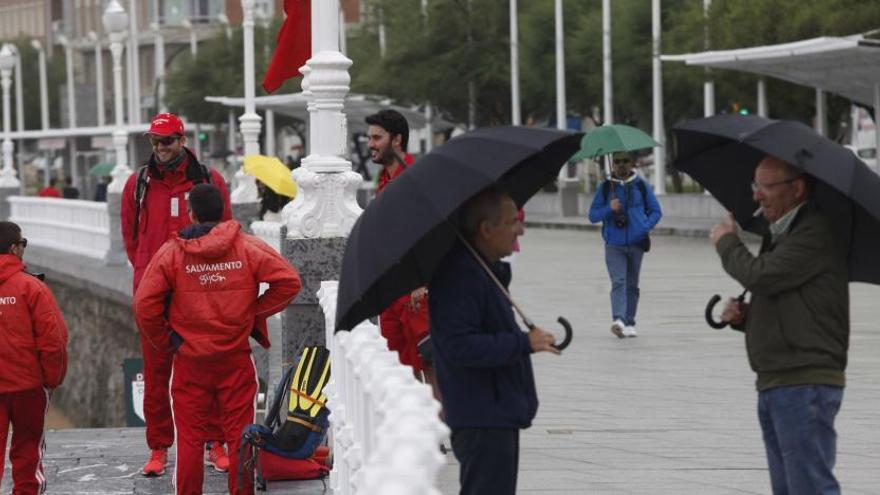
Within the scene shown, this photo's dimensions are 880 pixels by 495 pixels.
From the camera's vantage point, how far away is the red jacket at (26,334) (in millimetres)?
10039

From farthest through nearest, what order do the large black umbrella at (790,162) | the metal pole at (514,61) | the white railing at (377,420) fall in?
the metal pole at (514,61)
the large black umbrella at (790,162)
the white railing at (377,420)

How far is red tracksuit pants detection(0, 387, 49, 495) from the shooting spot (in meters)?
10.2

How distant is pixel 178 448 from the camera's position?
9.59 meters

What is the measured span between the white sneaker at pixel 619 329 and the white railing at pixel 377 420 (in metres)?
8.44

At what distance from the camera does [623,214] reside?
17609mm

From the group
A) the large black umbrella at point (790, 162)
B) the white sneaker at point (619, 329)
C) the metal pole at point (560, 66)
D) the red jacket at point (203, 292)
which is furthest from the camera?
the metal pole at point (560, 66)

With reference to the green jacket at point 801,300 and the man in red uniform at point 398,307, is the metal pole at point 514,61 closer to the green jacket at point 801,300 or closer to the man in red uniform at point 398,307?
the man in red uniform at point 398,307

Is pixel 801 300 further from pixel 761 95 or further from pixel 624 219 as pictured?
pixel 761 95

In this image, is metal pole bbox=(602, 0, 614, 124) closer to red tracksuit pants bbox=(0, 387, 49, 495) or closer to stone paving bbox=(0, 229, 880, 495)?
stone paving bbox=(0, 229, 880, 495)

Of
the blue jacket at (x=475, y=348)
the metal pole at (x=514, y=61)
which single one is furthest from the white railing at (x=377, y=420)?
the metal pole at (x=514, y=61)

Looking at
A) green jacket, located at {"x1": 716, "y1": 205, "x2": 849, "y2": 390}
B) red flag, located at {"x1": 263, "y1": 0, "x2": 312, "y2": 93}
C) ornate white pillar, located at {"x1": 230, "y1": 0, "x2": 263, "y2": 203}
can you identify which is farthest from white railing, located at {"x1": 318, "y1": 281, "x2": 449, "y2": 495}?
ornate white pillar, located at {"x1": 230, "y1": 0, "x2": 263, "y2": 203}

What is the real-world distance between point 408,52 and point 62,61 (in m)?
62.7

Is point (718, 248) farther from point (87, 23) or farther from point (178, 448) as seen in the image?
point (87, 23)

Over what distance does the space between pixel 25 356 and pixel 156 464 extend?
116cm
